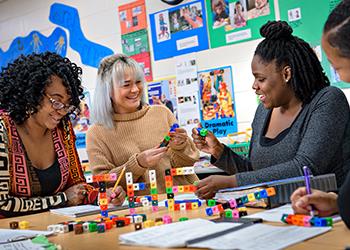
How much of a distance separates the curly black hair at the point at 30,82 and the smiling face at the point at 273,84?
1027mm

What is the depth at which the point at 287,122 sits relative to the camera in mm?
1922

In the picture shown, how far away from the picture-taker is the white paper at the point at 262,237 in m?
0.99

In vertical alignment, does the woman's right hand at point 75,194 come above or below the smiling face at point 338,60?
below

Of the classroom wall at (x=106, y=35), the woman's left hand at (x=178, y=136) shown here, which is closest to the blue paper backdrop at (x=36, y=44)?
the classroom wall at (x=106, y=35)

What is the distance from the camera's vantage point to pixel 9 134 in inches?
85.8

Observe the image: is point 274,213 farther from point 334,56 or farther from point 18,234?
point 18,234

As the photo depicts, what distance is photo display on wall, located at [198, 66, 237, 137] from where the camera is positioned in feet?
11.4

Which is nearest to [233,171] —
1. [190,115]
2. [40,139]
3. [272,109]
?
[272,109]

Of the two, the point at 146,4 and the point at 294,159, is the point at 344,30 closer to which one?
the point at 294,159

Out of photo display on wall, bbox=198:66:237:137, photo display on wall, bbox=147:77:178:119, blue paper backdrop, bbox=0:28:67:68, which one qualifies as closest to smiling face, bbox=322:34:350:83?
photo display on wall, bbox=198:66:237:137

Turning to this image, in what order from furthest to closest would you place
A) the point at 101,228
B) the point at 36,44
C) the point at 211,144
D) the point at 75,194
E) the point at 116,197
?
the point at 36,44 < the point at 75,194 < the point at 211,144 < the point at 116,197 < the point at 101,228

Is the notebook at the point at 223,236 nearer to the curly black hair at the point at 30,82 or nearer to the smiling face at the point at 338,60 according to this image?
the smiling face at the point at 338,60

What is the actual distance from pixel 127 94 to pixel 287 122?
1.09m

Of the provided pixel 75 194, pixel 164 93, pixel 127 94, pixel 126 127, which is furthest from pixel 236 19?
pixel 75 194
